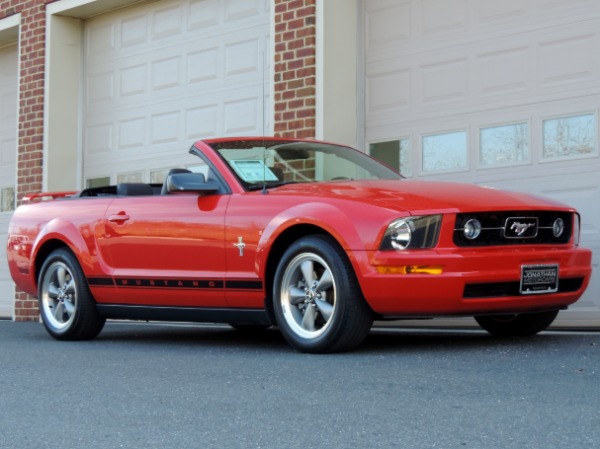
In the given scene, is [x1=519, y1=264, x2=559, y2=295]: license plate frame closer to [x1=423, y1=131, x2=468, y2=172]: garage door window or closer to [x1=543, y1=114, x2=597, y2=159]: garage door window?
[x1=543, y1=114, x2=597, y2=159]: garage door window

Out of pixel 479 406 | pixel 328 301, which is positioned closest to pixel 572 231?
pixel 328 301

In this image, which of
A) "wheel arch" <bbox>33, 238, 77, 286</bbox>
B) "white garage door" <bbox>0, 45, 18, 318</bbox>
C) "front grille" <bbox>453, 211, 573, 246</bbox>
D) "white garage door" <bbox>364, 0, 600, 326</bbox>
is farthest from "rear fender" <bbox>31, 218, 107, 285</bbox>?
"white garage door" <bbox>0, 45, 18, 318</bbox>

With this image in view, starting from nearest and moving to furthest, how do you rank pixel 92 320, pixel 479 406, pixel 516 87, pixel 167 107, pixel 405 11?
pixel 479 406, pixel 92 320, pixel 516 87, pixel 405 11, pixel 167 107

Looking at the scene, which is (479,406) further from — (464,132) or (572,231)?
(464,132)

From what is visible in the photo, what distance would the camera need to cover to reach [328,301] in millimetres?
6648

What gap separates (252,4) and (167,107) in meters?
1.69

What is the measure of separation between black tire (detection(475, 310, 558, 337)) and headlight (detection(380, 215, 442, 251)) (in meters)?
1.32

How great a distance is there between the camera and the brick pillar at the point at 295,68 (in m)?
10.9

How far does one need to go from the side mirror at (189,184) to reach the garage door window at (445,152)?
315cm

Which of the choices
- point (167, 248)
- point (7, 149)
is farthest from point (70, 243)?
point (7, 149)

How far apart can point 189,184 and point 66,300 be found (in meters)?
1.87

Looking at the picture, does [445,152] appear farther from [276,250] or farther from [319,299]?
[319,299]

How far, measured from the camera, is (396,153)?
417 inches

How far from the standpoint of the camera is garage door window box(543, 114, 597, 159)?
8.98 meters
